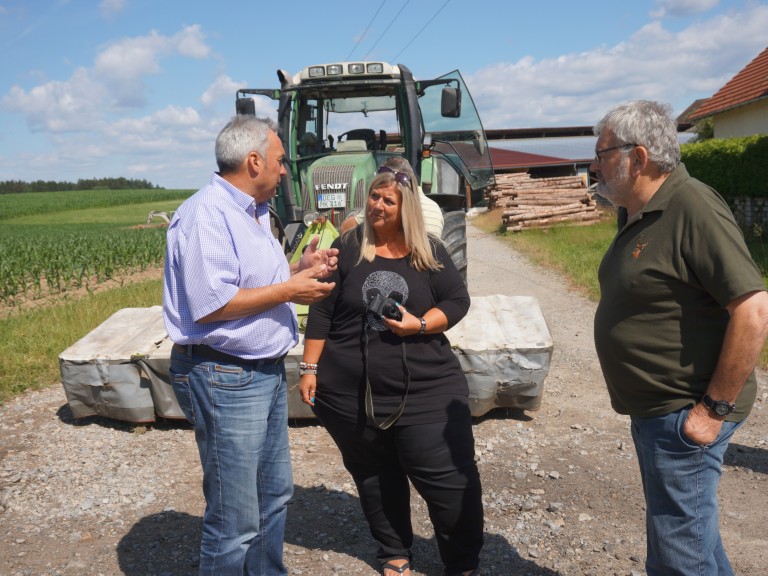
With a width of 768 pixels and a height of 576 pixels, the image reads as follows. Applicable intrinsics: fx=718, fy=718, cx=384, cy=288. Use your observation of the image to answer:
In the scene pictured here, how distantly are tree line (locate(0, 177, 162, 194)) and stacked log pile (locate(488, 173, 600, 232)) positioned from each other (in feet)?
247

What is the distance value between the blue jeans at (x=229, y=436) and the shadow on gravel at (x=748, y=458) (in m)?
3.07

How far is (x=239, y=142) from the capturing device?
264 cm

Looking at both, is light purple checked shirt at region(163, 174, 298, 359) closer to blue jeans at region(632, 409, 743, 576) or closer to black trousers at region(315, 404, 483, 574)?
black trousers at region(315, 404, 483, 574)

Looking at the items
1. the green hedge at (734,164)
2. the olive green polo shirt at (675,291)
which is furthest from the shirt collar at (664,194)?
the green hedge at (734,164)

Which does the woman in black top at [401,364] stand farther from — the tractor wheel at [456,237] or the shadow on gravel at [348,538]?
the tractor wheel at [456,237]

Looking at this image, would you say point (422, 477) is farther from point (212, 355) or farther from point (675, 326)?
point (675, 326)

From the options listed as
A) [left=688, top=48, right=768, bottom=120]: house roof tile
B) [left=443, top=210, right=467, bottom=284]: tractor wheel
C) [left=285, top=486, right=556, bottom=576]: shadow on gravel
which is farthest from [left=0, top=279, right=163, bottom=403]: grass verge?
[left=688, top=48, right=768, bottom=120]: house roof tile

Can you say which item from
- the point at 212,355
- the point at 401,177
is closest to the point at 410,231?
the point at 401,177

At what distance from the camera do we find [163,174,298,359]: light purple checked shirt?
98.8 inches

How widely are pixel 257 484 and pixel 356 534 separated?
43.4 inches

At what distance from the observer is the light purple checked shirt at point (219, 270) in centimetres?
251

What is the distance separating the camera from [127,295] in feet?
35.4

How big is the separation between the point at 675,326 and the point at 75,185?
9711cm

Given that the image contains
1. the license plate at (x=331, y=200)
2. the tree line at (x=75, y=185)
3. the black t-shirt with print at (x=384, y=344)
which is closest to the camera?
the black t-shirt with print at (x=384, y=344)
